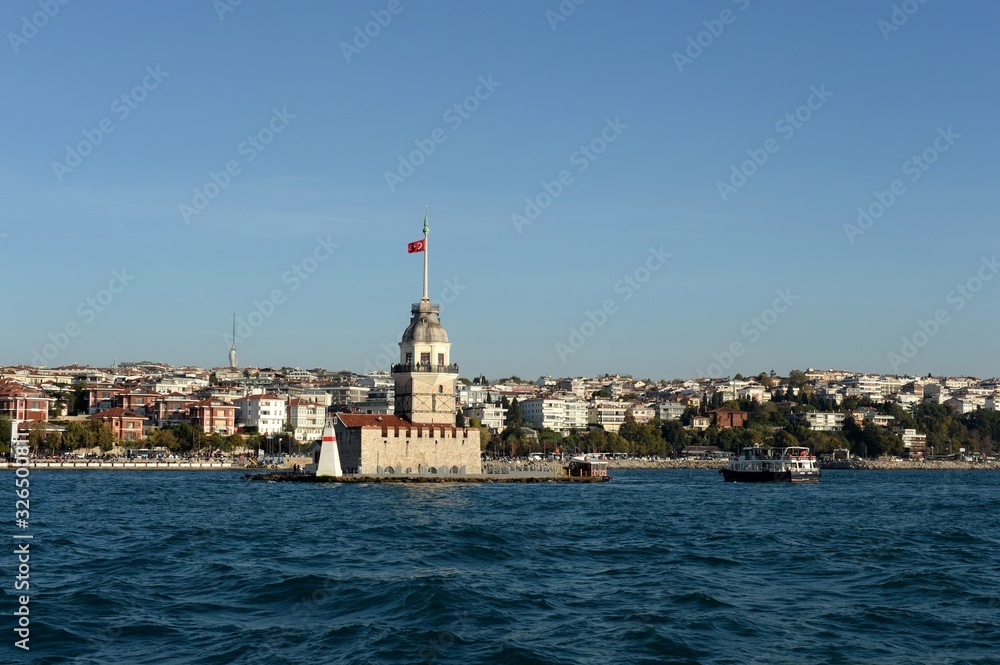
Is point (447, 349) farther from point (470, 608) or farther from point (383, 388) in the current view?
point (383, 388)

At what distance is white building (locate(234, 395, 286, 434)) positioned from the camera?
340 ft

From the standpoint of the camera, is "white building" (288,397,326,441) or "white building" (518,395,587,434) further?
"white building" (518,395,587,434)

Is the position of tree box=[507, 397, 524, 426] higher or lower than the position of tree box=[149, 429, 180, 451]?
higher

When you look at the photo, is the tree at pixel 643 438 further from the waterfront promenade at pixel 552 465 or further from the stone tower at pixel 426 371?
the stone tower at pixel 426 371

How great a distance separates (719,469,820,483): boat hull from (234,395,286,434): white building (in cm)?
4890

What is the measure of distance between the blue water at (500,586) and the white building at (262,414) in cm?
6661

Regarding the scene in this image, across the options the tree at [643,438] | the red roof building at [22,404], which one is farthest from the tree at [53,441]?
the tree at [643,438]

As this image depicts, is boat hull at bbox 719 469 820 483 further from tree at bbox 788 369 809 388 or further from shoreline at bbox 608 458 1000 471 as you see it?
tree at bbox 788 369 809 388

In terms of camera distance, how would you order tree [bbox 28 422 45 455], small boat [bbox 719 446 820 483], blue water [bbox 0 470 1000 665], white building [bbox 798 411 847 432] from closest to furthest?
blue water [bbox 0 470 1000 665] < small boat [bbox 719 446 820 483] < tree [bbox 28 422 45 455] < white building [bbox 798 411 847 432]

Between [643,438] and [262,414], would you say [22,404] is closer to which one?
[262,414]

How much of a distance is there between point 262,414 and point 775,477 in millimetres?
52723

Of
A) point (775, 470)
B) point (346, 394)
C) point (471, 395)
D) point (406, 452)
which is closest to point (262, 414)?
point (346, 394)

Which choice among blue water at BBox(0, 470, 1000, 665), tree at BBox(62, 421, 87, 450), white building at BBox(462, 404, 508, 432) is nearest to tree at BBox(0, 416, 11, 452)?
tree at BBox(62, 421, 87, 450)

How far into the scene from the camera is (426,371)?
191 ft
